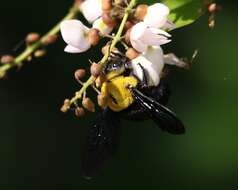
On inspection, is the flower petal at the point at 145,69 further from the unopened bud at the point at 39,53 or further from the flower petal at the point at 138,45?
the unopened bud at the point at 39,53

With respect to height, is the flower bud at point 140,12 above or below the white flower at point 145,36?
above

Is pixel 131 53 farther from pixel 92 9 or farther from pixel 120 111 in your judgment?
pixel 120 111

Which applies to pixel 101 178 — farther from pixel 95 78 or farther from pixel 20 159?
pixel 95 78

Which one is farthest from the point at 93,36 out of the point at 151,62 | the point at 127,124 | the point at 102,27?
the point at 127,124

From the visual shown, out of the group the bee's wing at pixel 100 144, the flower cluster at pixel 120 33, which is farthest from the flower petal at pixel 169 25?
the bee's wing at pixel 100 144

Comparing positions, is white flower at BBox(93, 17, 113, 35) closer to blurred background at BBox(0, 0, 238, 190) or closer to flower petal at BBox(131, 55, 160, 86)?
flower petal at BBox(131, 55, 160, 86)

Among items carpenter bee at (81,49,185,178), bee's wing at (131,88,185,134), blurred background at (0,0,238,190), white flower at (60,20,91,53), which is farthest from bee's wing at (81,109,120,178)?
blurred background at (0,0,238,190)
